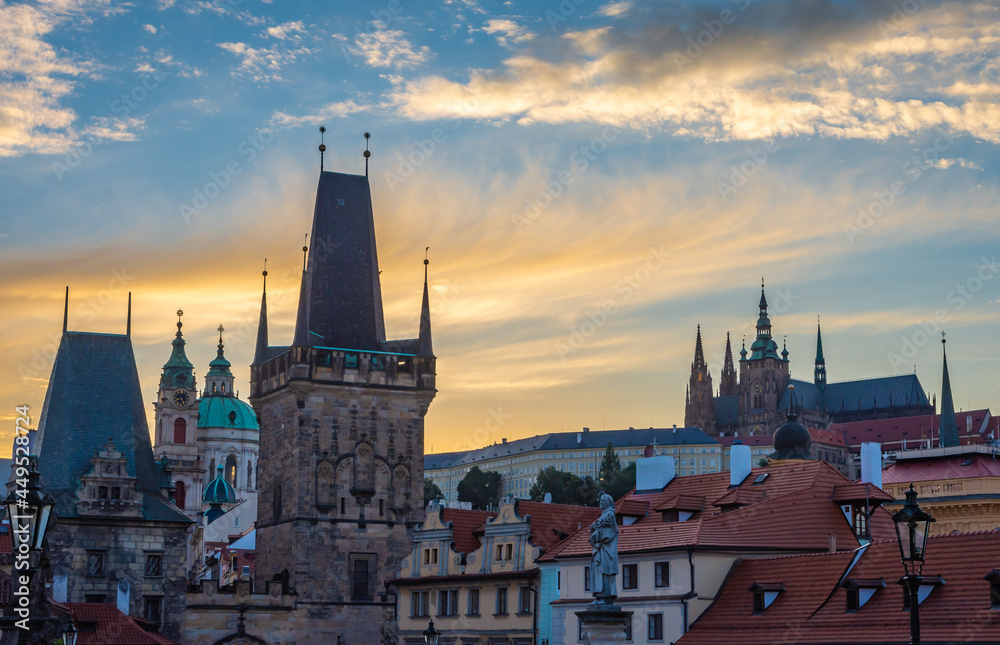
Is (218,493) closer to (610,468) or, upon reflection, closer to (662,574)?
(610,468)

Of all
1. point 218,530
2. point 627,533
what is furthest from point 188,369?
point 627,533

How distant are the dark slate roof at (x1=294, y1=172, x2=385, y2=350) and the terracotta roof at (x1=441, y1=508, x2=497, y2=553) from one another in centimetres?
1073

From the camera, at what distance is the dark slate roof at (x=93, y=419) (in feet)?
202

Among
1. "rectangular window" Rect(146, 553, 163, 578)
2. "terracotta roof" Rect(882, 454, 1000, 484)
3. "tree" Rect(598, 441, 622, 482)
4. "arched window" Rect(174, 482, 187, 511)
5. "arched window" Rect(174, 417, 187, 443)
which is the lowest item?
"rectangular window" Rect(146, 553, 163, 578)

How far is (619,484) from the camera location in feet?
563

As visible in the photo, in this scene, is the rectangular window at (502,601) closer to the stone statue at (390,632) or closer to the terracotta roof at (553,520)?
the terracotta roof at (553,520)

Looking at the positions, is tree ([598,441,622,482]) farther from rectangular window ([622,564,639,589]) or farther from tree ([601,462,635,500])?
rectangular window ([622,564,639,589])

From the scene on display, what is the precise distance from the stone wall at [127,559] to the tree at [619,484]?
10791 cm

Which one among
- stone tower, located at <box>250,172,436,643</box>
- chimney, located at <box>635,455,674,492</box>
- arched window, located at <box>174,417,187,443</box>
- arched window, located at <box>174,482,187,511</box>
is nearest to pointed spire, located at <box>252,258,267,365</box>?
stone tower, located at <box>250,172,436,643</box>

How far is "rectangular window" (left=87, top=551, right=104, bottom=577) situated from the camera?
195 ft

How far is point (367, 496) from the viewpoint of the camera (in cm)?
6794

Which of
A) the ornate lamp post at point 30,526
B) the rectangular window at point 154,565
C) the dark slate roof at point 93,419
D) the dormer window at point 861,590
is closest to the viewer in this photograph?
the ornate lamp post at point 30,526

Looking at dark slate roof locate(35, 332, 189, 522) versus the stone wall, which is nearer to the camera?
the stone wall

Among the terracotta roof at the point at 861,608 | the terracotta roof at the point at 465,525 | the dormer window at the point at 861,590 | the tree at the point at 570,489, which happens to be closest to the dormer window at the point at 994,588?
the terracotta roof at the point at 861,608
